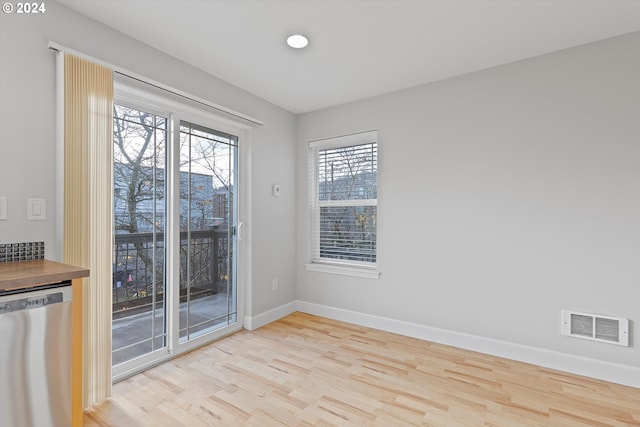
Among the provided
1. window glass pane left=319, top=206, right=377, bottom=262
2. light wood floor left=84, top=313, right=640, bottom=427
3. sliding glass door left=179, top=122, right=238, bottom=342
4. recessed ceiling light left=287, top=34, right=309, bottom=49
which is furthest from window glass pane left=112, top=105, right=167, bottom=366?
window glass pane left=319, top=206, right=377, bottom=262

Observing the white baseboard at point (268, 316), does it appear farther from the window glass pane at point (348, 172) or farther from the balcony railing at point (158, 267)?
the window glass pane at point (348, 172)

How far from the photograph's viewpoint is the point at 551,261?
244cm

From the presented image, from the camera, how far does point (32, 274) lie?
135cm

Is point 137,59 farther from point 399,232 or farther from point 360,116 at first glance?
point 399,232

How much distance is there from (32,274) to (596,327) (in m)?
3.52

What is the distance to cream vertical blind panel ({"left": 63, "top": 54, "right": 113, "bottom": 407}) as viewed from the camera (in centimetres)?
184

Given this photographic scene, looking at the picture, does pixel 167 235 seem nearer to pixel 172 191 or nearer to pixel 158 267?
pixel 158 267

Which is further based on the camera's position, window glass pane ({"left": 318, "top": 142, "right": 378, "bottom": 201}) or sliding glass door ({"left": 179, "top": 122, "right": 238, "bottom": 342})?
window glass pane ({"left": 318, "top": 142, "right": 378, "bottom": 201})

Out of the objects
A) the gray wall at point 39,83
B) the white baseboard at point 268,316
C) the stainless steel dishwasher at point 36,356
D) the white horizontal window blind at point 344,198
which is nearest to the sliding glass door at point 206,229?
the white baseboard at point 268,316

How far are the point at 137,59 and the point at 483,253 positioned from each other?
3.22 meters

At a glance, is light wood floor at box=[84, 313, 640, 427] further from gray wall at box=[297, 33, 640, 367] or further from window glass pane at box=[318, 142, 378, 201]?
window glass pane at box=[318, 142, 378, 201]

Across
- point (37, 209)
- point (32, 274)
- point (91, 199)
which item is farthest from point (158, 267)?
point (32, 274)

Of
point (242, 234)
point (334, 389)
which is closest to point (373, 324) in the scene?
point (334, 389)

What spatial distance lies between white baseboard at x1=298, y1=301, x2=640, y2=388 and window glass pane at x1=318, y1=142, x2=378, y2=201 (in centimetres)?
134
